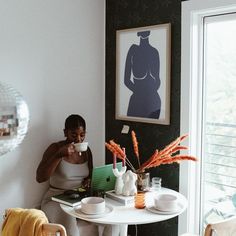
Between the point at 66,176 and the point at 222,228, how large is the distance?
4.11 ft

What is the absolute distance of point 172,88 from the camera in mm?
2742

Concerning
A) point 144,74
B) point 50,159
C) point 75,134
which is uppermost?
point 144,74

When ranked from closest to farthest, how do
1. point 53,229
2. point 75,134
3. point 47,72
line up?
point 53,229 → point 75,134 → point 47,72

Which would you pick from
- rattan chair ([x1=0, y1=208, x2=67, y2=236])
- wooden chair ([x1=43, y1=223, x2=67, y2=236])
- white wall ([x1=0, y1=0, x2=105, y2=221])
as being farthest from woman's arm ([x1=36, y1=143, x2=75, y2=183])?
wooden chair ([x1=43, y1=223, x2=67, y2=236])

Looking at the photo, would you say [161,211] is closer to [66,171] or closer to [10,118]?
[66,171]

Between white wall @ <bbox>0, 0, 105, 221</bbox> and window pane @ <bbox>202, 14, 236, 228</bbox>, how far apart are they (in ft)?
3.20

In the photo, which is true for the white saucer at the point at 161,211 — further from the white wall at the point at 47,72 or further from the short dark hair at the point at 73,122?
the white wall at the point at 47,72

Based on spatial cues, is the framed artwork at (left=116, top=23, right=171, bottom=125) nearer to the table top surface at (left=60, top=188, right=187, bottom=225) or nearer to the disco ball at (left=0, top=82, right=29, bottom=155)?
the table top surface at (left=60, top=188, right=187, bottom=225)

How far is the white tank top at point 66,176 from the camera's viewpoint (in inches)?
107

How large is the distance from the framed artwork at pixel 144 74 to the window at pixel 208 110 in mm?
165

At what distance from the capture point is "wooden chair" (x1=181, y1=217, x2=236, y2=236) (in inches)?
72.6

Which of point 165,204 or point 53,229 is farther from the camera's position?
point 165,204

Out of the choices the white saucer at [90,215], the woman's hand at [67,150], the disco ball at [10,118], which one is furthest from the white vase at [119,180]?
the disco ball at [10,118]

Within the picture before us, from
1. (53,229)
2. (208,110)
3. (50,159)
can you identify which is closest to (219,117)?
(208,110)
